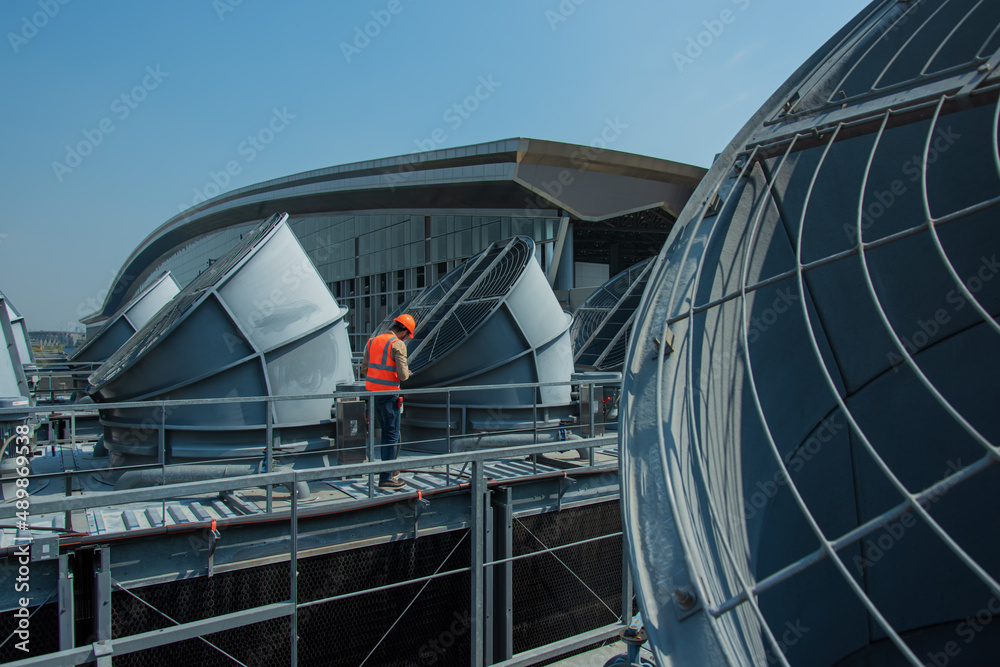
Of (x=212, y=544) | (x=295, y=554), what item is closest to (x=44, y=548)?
(x=212, y=544)

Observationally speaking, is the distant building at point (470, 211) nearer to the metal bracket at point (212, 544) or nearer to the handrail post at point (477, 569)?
the handrail post at point (477, 569)

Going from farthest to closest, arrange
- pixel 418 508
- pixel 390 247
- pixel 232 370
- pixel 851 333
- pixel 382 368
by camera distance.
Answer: pixel 390 247 < pixel 232 370 < pixel 382 368 < pixel 418 508 < pixel 851 333

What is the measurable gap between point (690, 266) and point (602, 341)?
40.7 ft

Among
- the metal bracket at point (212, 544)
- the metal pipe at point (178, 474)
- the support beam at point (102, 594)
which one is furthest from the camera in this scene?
the metal pipe at point (178, 474)

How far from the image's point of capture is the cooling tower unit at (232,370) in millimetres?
7641

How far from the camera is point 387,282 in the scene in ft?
110

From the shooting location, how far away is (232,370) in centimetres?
780

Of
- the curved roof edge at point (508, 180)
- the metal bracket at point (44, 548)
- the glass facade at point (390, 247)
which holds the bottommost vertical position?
the metal bracket at point (44, 548)

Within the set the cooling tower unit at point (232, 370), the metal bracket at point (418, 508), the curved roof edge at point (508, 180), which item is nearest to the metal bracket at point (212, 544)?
the metal bracket at point (418, 508)

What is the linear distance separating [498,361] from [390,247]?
24.8 m

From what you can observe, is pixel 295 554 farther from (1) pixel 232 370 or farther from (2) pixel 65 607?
(1) pixel 232 370

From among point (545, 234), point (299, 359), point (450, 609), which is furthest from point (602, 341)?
point (545, 234)

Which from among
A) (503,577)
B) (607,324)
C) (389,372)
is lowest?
(503,577)

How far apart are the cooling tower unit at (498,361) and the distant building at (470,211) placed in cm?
1625
